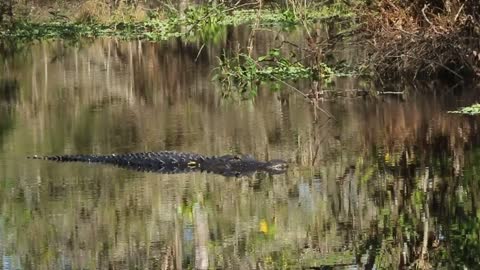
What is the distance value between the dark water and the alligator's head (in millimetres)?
175

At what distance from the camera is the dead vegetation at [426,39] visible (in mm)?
16000

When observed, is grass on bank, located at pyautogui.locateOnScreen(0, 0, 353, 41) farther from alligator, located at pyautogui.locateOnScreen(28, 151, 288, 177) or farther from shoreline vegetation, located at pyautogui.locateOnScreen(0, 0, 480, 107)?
alligator, located at pyautogui.locateOnScreen(28, 151, 288, 177)

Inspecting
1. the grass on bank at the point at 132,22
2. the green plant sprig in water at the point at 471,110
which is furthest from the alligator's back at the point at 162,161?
the grass on bank at the point at 132,22

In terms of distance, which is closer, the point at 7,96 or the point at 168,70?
the point at 7,96

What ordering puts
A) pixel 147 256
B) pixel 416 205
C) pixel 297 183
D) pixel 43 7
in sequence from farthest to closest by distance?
1. pixel 43 7
2. pixel 297 183
3. pixel 416 205
4. pixel 147 256

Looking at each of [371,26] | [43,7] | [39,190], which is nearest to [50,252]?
[39,190]

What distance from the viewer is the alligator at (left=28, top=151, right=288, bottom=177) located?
10.1m

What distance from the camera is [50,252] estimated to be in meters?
7.32

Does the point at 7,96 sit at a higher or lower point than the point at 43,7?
lower

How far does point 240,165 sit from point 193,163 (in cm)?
54

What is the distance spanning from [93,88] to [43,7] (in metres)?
18.3

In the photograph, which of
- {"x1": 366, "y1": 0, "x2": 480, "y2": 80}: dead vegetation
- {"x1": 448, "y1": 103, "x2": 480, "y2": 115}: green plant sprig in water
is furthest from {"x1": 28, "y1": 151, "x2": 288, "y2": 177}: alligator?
{"x1": 366, "y1": 0, "x2": 480, "y2": 80}: dead vegetation

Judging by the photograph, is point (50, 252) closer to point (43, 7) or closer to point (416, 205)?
point (416, 205)

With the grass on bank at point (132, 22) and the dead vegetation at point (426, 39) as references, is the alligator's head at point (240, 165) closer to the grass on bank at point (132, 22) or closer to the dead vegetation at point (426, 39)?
the dead vegetation at point (426, 39)
